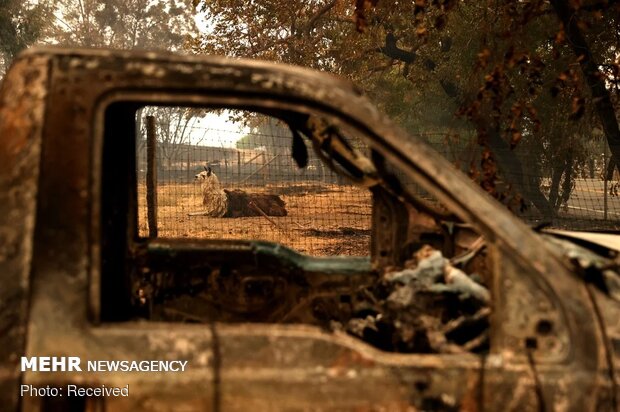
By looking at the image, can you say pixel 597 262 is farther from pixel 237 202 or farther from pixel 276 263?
pixel 237 202

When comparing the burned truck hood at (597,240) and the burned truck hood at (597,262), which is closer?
the burned truck hood at (597,262)

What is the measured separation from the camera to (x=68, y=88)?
5.49 feet

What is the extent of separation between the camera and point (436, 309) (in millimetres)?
2082

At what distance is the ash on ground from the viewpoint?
1860 millimetres

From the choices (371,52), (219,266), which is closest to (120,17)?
(371,52)

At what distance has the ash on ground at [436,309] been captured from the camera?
73.2 inches

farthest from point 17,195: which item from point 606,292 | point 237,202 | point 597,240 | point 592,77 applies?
point 237,202

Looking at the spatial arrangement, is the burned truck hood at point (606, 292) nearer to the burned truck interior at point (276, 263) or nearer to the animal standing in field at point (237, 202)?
the burned truck interior at point (276, 263)

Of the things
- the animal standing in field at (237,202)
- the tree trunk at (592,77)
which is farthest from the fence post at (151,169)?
the animal standing in field at (237,202)

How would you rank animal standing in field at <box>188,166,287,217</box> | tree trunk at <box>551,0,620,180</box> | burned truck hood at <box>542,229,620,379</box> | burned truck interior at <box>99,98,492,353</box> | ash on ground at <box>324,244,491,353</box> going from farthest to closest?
animal standing in field at <box>188,166,287,217</box> < tree trunk at <box>551,0,620,180</box> < burned truck interior at <box>99,98,492,353</box> < ash on ground at <box>324,244,491,353</box> < burned truck hood at <box>542,229,620,379</box>

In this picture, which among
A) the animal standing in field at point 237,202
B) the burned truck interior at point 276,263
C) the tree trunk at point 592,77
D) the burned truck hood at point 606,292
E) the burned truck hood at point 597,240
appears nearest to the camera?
the burned truck hood at point 606,292

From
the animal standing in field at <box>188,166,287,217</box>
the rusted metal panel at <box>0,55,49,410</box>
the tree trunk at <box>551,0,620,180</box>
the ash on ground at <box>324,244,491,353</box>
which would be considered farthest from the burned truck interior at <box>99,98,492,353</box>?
the animal standing in field at <box>188,166,287,217</box>

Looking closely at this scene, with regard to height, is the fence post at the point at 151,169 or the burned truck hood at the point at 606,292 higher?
the fence post at the point at 151,169

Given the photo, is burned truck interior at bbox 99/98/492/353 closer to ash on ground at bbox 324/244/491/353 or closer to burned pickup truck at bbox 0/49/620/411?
ash on ground at bbox 324/244/491/353
